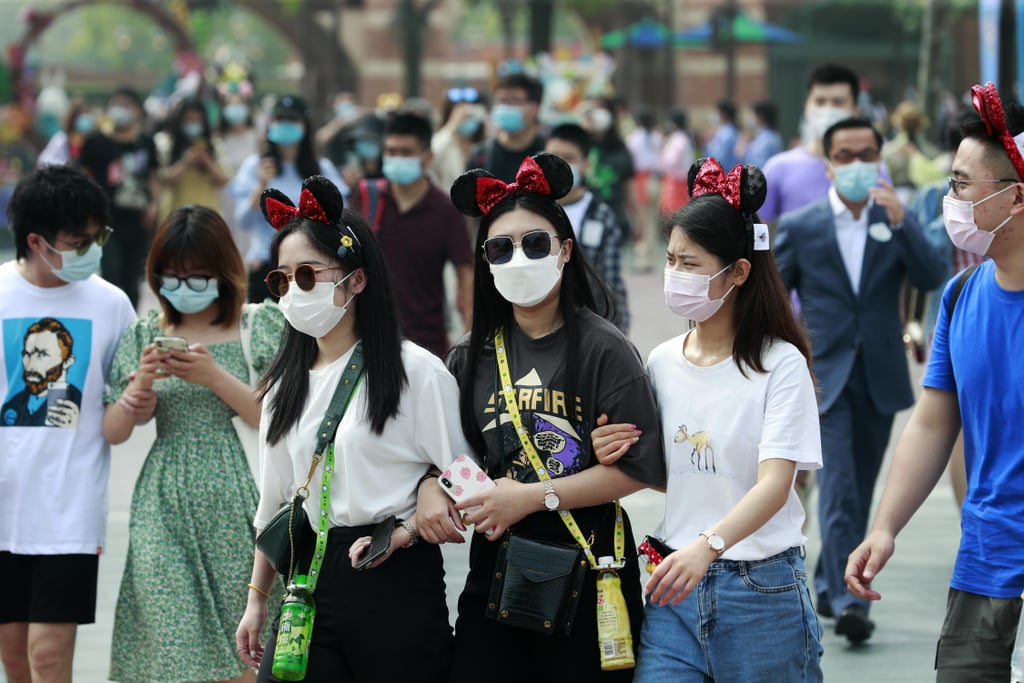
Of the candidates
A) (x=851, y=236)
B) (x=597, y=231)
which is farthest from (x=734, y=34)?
(x=851, y=236)

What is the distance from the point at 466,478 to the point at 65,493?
1.63 meters

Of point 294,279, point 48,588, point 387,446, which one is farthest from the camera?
point 48,588

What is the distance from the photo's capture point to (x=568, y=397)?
3779 mm

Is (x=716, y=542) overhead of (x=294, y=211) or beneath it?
beneath

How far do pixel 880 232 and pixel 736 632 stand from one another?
120 inches

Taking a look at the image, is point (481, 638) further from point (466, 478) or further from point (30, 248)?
point (30, 248)

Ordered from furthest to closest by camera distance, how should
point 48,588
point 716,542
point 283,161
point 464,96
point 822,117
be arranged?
point 464,96, point 283,161, point 822,117, point 48,588, point 716,542

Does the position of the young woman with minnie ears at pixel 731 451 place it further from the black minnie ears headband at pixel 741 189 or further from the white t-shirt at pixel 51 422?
the white t-shirt at pixel 51 422

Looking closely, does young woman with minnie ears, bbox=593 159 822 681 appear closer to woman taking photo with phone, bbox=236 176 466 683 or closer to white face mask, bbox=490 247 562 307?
white face mask, bbox=490 247 562 307

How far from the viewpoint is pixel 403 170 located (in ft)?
24.9

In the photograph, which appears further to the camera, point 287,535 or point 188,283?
point 188,283

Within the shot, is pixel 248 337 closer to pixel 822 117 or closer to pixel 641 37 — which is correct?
pixel 822 117

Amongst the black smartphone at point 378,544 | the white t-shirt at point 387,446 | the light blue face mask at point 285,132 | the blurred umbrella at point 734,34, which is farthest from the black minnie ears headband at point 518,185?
the blurred umbrella at point 734,34

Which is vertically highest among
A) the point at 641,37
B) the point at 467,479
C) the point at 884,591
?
the point at 641,37
